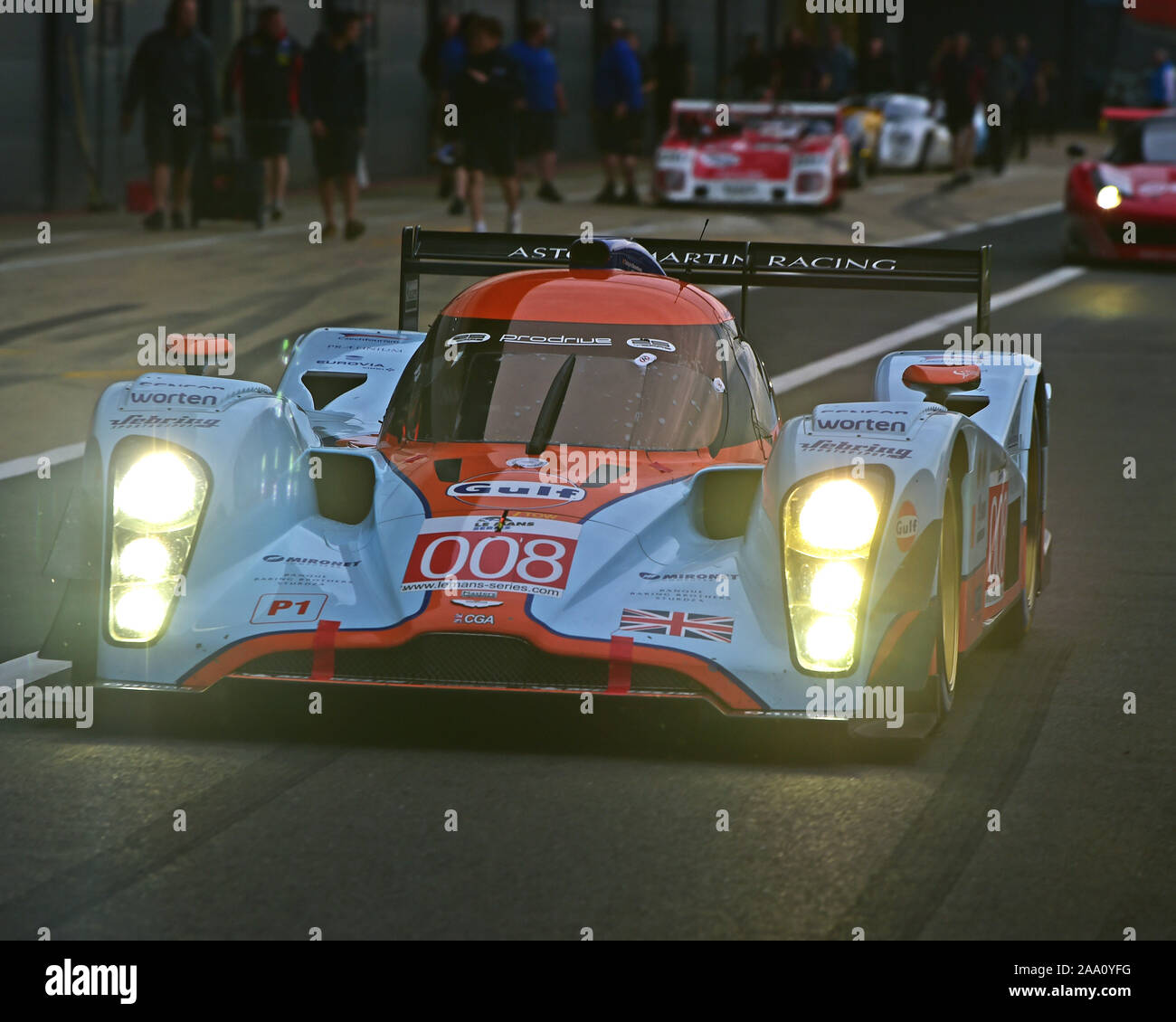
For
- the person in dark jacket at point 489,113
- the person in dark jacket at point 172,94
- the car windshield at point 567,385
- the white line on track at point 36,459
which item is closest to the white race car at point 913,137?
the person in dark jacket at point 489,113

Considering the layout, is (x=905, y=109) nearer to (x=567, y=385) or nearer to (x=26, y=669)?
(x=567, y=385)

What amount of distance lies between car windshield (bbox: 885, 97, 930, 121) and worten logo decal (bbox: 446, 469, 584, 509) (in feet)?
97.5

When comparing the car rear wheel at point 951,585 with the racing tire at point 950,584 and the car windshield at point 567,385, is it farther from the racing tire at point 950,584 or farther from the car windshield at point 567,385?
the car windshield at point 567,385

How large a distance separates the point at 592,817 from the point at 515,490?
1.25 m

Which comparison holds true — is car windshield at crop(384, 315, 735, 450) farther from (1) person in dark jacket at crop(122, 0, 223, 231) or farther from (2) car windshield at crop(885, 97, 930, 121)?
(2) car windshield at crop(885, 97, 930, 121)

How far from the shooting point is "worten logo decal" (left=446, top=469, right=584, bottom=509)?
20.2ft

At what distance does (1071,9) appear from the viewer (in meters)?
60.6

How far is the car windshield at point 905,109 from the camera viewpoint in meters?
35.2

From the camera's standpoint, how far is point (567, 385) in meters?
6.81

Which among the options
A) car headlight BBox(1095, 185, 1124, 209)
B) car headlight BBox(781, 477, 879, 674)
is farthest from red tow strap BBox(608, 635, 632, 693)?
car headlight BBox(1095, 185, 1124, 209)

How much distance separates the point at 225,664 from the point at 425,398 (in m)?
1.38

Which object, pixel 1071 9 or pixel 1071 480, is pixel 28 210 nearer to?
pixel 1071 480

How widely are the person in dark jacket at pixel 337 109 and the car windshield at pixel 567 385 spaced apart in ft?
46.6

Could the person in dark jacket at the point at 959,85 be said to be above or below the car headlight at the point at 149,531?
above
